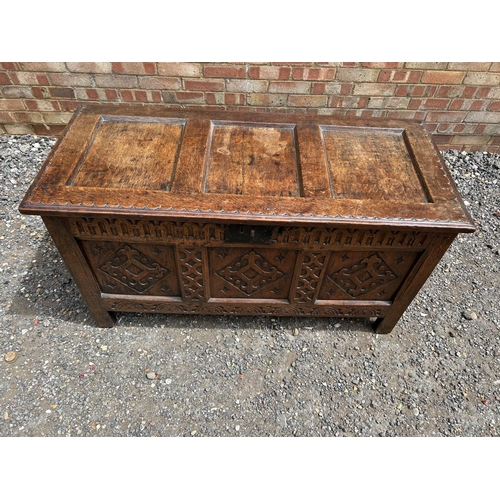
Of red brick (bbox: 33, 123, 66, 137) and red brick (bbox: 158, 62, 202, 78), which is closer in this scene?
red brick (bbox: 158, 62, 202, 78)

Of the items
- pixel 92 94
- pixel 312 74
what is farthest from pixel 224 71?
pixel 92 94

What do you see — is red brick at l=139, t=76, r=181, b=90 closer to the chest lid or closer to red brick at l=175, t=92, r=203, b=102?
red brick at l=175, t=92, r=203, b=102

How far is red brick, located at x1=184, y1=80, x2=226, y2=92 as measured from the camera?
2.89 metres

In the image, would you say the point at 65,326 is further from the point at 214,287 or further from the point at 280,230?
the point at 280,230

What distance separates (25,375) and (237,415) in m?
1.21

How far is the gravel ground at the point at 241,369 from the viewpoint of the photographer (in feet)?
6.50

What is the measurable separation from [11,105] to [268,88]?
217 centimetres

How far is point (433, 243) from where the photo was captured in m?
1.76

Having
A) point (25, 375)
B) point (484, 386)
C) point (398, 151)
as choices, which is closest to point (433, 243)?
point (398, 151)

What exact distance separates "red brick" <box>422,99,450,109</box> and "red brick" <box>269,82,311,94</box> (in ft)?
3.31

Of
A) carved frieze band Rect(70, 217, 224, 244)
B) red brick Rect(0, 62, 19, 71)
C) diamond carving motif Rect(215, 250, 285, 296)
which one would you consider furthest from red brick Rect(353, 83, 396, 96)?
red brick Rect(0, 62, 19, 71)

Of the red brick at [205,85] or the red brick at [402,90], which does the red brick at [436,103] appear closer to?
the red brick at [402,90]

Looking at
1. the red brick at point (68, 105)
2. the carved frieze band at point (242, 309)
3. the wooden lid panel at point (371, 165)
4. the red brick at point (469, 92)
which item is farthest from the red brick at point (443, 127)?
the red brick at point (68, 105)

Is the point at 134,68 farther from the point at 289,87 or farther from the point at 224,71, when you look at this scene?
the point at 289,87
